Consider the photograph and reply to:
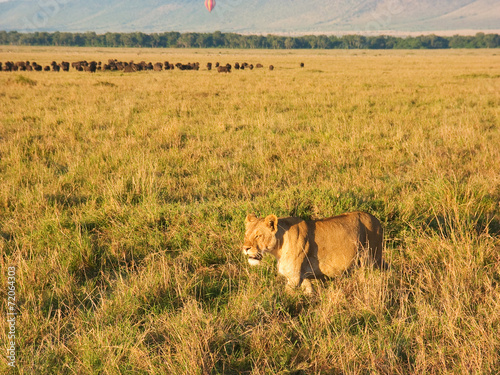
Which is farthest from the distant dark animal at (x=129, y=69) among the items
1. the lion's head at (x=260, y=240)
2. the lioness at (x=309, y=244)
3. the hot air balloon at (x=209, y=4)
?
the lion's head at (x=260, y=240)

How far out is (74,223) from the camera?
15.0 feet

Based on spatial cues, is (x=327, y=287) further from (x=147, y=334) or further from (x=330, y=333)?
(x=147, y=334)

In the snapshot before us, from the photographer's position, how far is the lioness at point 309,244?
3.08m

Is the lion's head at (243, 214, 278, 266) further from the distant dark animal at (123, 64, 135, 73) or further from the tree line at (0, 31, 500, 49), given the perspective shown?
the tree line at (0, 31, 500, 49)

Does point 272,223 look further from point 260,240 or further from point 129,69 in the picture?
point 129,69

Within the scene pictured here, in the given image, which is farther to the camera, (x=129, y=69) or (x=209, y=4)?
(x=209, y=4)

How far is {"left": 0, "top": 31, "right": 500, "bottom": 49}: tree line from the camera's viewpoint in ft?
465

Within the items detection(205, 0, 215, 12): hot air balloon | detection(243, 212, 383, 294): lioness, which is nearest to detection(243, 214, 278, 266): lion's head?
detection(243, 212, 383, 294): lioness

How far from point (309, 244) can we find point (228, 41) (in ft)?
560

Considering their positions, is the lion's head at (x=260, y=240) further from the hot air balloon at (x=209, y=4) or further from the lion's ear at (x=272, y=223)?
the hot air balloon at (x=209, y=4)

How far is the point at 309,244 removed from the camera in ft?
10.5

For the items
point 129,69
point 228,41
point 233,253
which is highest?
point 228,41

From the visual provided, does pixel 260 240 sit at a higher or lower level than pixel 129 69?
lower

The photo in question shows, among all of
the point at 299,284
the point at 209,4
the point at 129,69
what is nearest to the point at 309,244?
the point at 299,284
